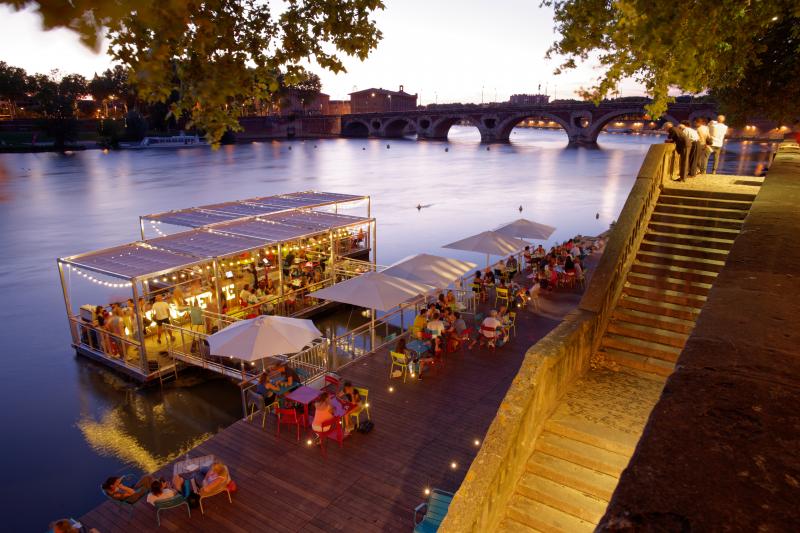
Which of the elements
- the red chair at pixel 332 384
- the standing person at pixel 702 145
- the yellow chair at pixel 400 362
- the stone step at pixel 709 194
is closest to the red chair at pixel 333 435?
the red chair at pixel 332 384

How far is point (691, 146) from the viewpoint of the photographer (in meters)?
12.8

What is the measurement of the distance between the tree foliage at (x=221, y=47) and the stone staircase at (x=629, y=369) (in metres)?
5.28

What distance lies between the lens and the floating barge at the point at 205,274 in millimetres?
15016

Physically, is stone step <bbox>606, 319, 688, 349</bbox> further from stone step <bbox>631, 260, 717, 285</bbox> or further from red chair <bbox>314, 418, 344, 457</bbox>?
red chair <bbox>314, 418, 344, 457</bbox>

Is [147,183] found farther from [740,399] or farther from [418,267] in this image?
[740,399]

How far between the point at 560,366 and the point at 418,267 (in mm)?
8990

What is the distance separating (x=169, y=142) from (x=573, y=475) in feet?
381

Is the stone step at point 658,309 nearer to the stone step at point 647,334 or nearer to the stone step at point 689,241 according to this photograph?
the stone step at point 647,334

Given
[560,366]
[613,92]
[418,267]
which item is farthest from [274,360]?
[613,92]

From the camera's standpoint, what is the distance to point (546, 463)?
6.10 m

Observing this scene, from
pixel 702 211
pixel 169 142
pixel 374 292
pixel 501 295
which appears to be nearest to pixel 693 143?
pixel 702 211

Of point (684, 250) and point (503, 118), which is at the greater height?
point (503, 118)

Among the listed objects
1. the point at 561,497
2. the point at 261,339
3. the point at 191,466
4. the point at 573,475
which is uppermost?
the point at 573,475

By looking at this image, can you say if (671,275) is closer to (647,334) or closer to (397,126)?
(647,334)
